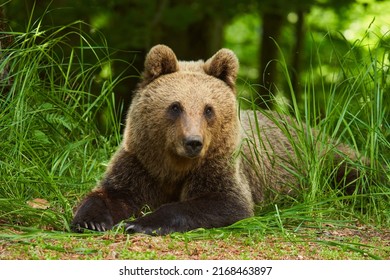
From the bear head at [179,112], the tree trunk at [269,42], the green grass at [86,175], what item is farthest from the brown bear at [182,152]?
the tree trunk at [269,42]

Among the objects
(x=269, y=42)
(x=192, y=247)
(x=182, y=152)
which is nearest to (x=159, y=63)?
(x=182, y=152)

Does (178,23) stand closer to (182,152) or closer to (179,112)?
(179,112)

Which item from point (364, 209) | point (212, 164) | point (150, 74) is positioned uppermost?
point (150, 74)

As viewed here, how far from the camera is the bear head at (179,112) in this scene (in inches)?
243

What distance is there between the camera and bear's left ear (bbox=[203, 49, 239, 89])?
6.57m

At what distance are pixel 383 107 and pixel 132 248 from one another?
3496 mm

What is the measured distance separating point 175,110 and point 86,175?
53.1 inches

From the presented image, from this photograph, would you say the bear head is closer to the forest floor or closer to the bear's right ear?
the bear's right ear

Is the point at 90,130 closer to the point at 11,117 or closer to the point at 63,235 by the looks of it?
the point at 11,117

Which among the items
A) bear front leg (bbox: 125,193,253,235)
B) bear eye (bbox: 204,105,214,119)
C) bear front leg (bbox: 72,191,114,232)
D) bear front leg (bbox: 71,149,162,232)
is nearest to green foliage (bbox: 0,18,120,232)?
bear front leg (bbox: 72,191,114,232)

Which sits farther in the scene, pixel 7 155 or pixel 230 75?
pixel 230 75

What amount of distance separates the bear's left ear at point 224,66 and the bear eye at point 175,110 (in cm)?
59

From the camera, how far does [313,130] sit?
7.32m
